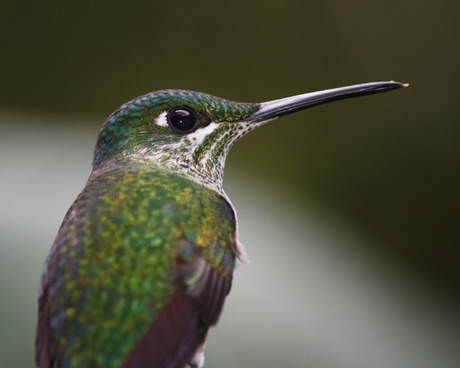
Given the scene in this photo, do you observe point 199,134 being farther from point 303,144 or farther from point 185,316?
point 303,144

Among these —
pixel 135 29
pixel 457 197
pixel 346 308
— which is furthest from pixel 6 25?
pixel 457 197

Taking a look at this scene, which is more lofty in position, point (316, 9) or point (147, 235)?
point (316, 9)

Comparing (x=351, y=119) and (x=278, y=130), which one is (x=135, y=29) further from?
(x=351, y=119)

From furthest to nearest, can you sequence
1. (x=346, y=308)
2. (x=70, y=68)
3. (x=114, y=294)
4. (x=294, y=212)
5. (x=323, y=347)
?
(x=70, y=68) → (x=294, y=212) → (x=346, y=308) → (x=323, y=347) → (x=114, y=294)

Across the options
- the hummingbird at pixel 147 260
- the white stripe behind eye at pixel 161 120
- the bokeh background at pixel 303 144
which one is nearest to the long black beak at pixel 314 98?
the hummingbird at pixel 147 260

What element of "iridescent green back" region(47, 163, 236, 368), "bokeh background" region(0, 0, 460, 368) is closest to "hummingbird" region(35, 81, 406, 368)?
"iridescent green back" region(47, 163, 236, 368)

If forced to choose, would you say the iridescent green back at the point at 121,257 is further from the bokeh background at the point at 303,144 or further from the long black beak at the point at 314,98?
the bokeh background at the point at 303,144

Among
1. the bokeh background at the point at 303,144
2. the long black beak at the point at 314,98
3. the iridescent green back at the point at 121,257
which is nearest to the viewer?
the iridescent green back at the point at 121,257
